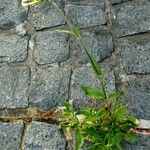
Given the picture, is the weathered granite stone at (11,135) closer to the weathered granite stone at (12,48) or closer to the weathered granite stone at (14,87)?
the weathered granite stone at (14,87)

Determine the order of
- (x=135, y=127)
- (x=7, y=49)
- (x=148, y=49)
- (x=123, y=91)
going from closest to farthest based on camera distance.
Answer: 1. (x=135, y=127)
2. (x=123, y=91)
3. (x=148, y=49)
4. (x=7, y=49)

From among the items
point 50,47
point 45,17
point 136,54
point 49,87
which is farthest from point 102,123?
point 45,17

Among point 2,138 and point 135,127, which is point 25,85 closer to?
point 2,138

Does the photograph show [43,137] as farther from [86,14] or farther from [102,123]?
[86,14]

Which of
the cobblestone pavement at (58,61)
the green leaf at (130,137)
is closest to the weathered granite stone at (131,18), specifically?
the cobblestone pavement at (58,61)

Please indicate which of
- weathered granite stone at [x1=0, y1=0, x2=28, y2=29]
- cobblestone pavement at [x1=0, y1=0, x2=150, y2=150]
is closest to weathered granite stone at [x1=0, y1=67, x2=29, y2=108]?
cobblestone pavement at [x1=0, y1=0, x2=150, y2=150]

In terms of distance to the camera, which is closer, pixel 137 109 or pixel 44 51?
pixel 137 109

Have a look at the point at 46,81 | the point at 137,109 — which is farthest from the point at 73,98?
the point at 137,109
